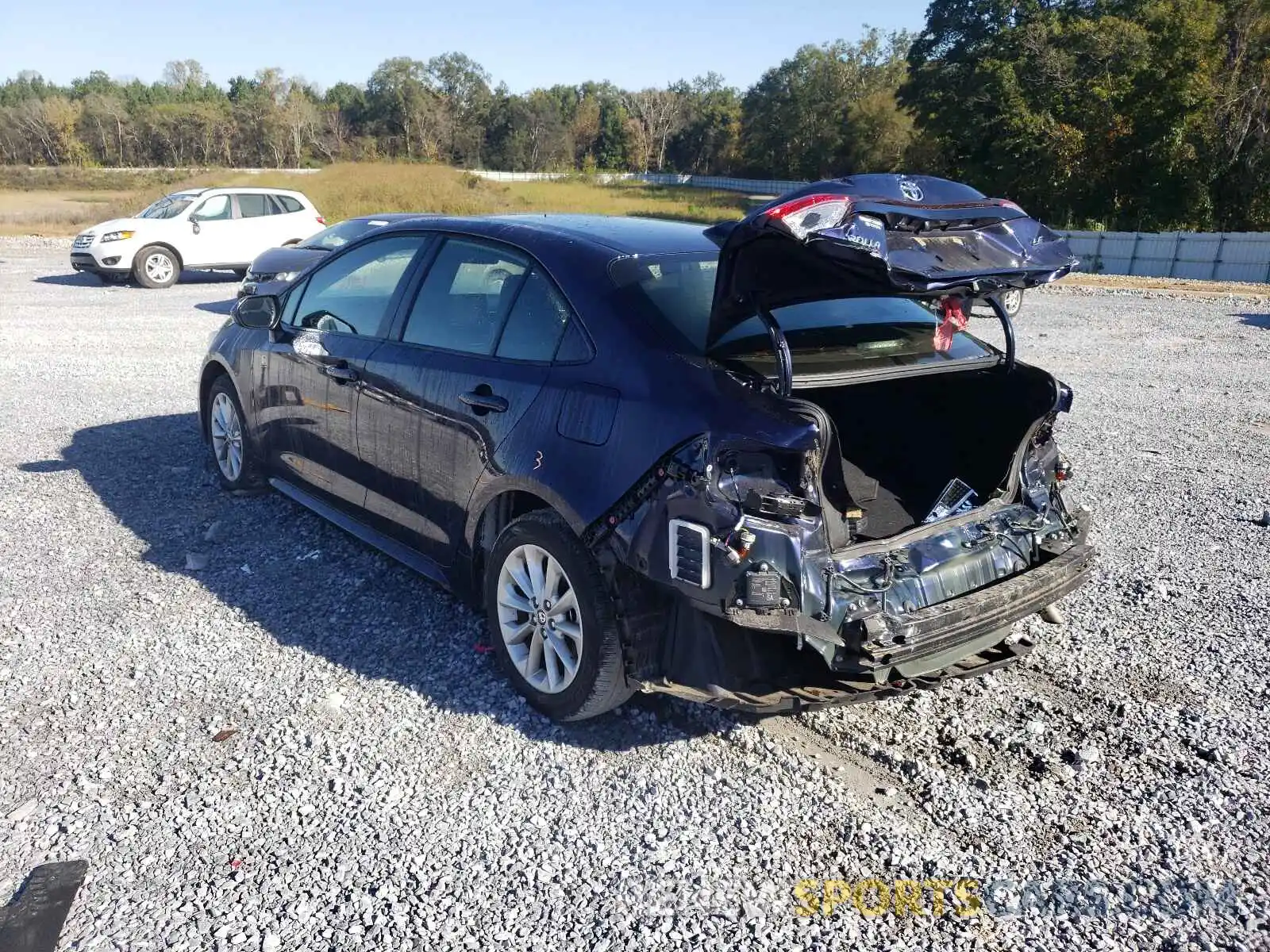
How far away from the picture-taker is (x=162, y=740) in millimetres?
3344

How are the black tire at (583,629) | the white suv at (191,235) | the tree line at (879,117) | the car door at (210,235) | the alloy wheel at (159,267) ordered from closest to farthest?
the black tire at (583,629) < the white suv at (191,235) < the alloy wheel at (159,267) < the car door at (210,235) < the tree line at (879,117)

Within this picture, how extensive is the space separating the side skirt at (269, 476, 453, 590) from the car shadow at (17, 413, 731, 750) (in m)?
0.27

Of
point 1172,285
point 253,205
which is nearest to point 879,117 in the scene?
point 1172,285

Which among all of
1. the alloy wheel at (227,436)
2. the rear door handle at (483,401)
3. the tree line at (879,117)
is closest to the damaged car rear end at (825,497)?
the rear door handle at (483,401)

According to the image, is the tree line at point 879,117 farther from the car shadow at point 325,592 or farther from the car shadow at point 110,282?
the car shadow at point 325,592

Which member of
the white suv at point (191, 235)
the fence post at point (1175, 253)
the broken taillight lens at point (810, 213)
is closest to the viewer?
the broken taillight lens at point (810, 213)

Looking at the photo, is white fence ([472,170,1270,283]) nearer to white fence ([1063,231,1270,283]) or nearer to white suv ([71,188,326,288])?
white fence ([1063,231,1270,283])

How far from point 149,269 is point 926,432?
17011 millimetres

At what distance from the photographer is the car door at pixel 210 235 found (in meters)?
17.4

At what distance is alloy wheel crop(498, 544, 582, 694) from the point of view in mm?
3307

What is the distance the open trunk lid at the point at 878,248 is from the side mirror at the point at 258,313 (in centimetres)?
288

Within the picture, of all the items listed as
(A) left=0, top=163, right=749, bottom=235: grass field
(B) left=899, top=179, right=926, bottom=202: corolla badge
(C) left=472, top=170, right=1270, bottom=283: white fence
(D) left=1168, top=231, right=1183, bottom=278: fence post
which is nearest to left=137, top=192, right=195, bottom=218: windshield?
(A) left=0, top=163, right=749, bottom=235: grass field

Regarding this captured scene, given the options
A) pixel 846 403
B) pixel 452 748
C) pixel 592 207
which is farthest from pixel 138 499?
pixel 592 207

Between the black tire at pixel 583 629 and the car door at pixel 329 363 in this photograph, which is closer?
the black tire at pixel 583 629
